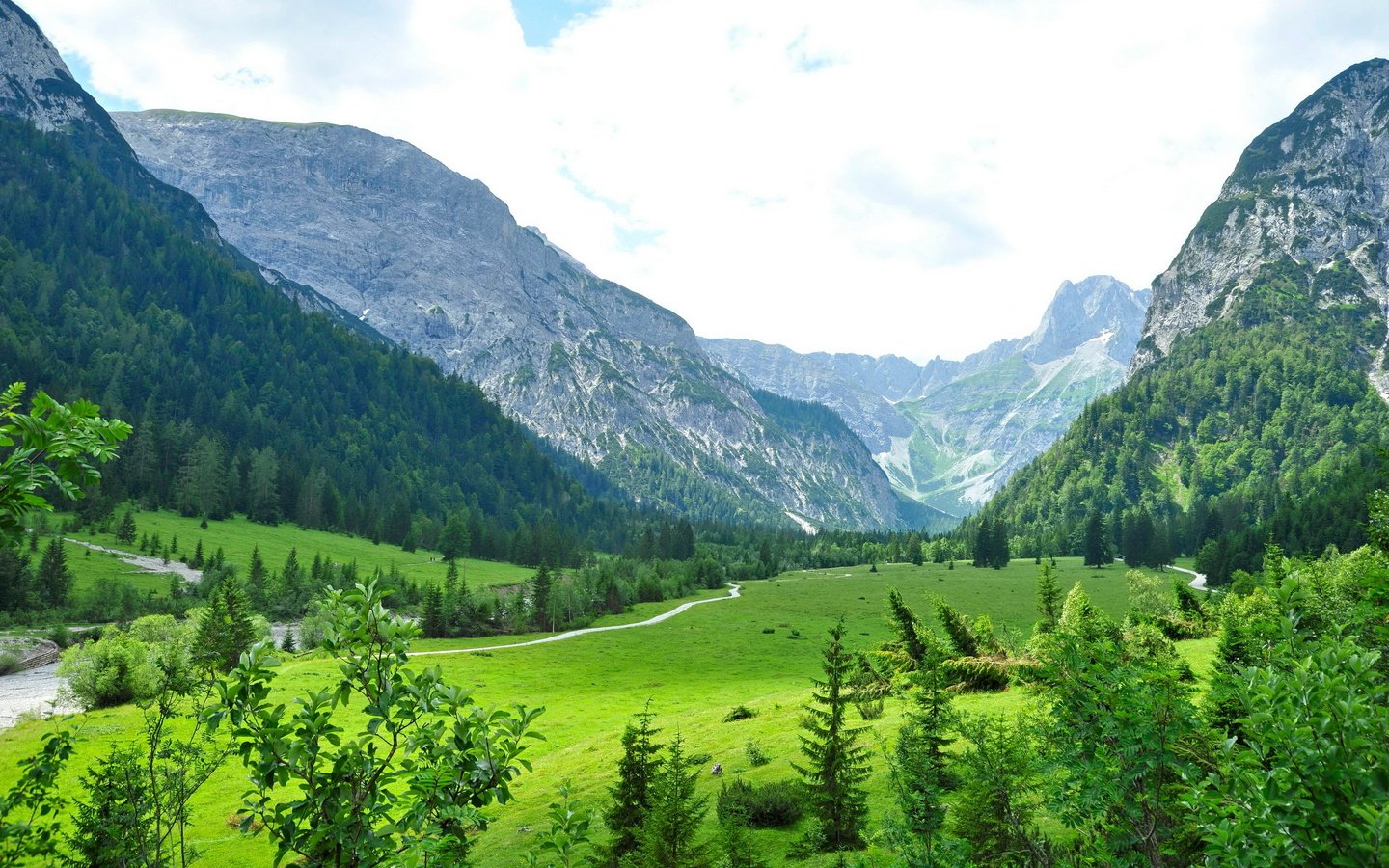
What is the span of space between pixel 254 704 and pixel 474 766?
6.42 feet

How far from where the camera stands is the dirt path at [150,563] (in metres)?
135

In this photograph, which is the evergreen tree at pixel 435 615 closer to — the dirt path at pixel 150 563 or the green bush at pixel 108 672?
the green bush at pixel 108 672

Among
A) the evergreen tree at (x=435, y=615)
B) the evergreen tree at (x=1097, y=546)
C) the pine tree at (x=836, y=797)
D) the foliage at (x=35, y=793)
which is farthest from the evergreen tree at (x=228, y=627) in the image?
the evergreen tree at (x=1097, y=546)

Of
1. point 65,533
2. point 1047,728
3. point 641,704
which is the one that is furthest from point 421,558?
point 1047,728

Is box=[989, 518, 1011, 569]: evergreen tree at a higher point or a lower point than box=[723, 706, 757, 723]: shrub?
higher

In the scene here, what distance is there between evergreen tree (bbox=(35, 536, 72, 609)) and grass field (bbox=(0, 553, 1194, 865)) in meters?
45.1

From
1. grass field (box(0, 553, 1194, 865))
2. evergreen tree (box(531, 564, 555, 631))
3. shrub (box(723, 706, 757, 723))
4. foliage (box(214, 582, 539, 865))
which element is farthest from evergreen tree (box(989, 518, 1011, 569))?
foliage (box(214, 582, 539, 865))

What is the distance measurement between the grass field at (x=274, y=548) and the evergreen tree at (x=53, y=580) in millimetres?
15129

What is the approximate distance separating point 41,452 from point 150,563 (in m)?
169

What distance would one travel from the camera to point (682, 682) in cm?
7862

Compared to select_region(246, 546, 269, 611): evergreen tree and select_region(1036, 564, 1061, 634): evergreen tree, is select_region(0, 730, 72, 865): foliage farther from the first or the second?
select_region(246, 546, 269, 611): evergreen tree

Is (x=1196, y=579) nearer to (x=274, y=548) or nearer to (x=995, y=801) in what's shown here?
(x=995, y=801)

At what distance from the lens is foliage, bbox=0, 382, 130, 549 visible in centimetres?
537

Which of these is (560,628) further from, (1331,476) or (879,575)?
(1331,476)
